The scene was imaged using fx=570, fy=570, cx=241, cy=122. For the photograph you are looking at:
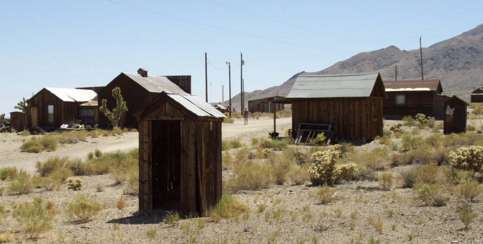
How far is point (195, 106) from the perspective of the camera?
1036 cm

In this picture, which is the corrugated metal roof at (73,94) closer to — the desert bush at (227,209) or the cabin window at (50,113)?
the cabin window at (50,113)

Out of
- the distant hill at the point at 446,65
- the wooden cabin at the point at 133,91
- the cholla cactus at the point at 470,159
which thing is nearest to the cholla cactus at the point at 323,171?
the cholla cactus at the point at 470,159

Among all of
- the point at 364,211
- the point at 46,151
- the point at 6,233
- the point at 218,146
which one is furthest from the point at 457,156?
the point at 46,151

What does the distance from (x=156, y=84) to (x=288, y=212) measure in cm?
3195

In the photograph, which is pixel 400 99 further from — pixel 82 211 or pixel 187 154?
pixel 82 211

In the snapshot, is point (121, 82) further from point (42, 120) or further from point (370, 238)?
point (370, 238)

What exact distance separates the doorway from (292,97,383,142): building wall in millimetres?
14724

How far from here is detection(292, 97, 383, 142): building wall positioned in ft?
82.9

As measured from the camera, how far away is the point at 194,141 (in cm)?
977

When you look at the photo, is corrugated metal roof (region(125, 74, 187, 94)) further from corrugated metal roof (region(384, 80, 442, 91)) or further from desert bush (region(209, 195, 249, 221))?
desert bush (region(209, 195, 249, 221))

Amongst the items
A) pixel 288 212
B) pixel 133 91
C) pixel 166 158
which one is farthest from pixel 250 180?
pixel 133 91

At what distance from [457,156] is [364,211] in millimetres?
5481

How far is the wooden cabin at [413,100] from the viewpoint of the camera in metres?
41.2

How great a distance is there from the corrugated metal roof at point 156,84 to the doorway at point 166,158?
91.1ft
